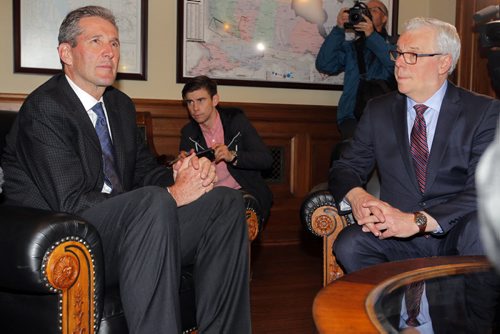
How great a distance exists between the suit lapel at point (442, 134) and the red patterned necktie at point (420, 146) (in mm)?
28

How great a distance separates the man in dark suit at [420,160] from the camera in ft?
7.26

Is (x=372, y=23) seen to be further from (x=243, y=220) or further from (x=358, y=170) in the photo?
(x=243, y=220)

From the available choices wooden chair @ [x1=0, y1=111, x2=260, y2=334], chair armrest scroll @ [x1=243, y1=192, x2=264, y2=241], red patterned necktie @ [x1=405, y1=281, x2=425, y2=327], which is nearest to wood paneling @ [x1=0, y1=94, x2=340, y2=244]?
chair armrest scroll @ [x1=243, y1=192, x2=264, y2=241]

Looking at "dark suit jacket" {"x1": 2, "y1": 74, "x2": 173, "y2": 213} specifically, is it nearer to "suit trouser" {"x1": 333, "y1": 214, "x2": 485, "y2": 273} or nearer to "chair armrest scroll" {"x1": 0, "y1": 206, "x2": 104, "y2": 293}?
"chair armrest scroll" {"x1": 0, "y1": 206, "x2": 104, "y2": 293}

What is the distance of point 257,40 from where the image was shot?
449cm

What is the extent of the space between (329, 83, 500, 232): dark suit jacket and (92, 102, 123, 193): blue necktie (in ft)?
2.97

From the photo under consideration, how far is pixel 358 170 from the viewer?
8.51 ft

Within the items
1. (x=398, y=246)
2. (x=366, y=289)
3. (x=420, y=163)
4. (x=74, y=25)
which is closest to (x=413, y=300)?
(x=366, y=289)

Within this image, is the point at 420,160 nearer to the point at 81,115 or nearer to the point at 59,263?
the point at 81,115

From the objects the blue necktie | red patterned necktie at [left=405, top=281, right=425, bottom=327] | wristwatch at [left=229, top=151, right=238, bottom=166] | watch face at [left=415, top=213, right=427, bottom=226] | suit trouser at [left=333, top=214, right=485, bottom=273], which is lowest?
suit trouser at [left=333, top=214, right=485, bottom=273]

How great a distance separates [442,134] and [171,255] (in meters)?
1.19

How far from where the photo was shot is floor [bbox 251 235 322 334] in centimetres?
281

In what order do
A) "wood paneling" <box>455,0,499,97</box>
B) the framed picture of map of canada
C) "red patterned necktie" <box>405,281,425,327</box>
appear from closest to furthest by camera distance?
"red patterned necktie" <box>405,281,425,327</box>
the framed picture of map of canada
"wood paneling" <box>455,0,499,97</box>

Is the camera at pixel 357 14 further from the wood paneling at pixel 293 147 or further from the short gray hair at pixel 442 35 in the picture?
the short gray hair at pixel 442 35
